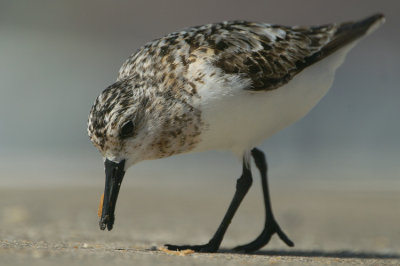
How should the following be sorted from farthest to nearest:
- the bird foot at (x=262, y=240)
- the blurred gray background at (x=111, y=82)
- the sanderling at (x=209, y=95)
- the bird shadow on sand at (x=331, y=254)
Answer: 1. the blurred gray background at (x=111, y=82)
2. the bird foot at (x=262, y=240)
3. the bird shadow on sand at (x=331, y=254)
4. the sanderling at (x=209, y=95)

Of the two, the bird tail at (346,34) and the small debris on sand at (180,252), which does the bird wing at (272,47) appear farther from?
the small debris on sand at (180,252)

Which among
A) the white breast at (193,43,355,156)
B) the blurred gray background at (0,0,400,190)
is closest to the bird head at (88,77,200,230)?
the white breast at (193,43,355,156)

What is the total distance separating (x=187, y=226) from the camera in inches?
292

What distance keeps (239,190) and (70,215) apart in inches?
116

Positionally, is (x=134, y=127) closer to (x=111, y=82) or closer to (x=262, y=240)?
(x=262, y=240)

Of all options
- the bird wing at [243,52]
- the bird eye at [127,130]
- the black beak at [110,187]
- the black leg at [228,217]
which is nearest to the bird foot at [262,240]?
the black leg at [228,217]

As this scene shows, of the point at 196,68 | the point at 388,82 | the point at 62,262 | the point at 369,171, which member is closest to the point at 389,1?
the point at 388,82

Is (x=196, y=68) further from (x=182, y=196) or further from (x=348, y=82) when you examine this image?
(x=348, y=82)

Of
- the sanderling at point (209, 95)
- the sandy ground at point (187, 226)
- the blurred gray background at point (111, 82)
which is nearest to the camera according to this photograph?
the sandy ground at point (187, 226)

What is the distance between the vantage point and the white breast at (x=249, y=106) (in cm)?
484

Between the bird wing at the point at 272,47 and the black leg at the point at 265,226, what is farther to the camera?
the black leg at the point at 265,226

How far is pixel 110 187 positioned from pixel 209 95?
98 centimetres

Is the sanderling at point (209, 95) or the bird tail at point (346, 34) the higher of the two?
the bird tail at point (346, 34)

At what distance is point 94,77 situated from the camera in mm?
14102
